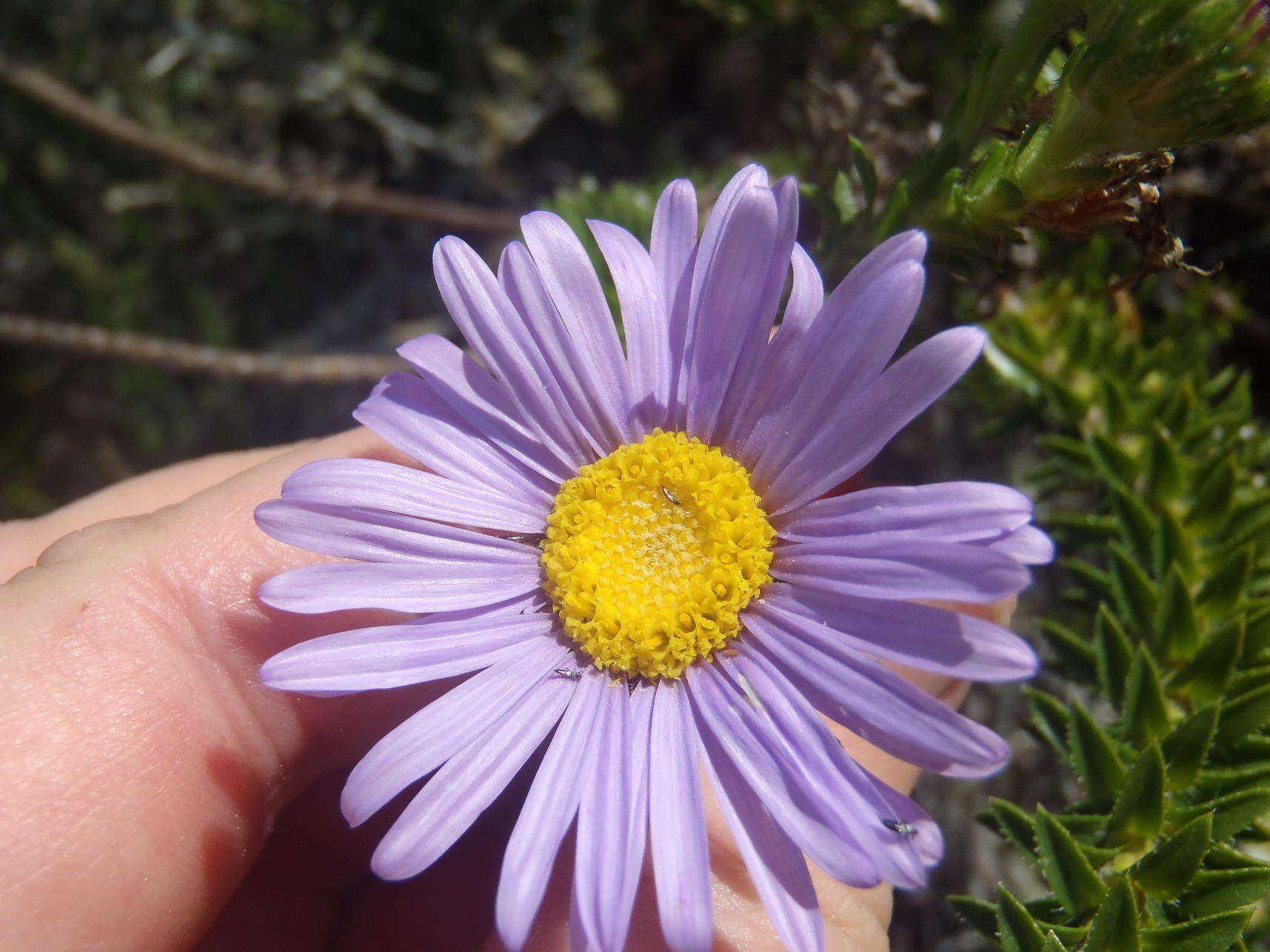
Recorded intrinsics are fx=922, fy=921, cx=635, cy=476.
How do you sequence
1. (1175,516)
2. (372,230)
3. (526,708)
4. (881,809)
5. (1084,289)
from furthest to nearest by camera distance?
(372,230), (1084,289), (1175,516), (526,708), (881,809)

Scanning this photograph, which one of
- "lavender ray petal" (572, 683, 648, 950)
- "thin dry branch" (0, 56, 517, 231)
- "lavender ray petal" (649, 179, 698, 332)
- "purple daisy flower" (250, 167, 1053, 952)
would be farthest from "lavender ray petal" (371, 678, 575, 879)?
"thin dry branch" (0, 56, 517, 231)

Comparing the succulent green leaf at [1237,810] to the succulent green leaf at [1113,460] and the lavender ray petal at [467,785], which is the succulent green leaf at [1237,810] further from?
the lavender ray petal at [467,785]

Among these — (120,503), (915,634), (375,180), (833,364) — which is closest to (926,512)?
(915,634)

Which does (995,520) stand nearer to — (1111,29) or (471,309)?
(1111,29)

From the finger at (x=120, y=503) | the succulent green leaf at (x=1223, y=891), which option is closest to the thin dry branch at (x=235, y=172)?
the finger at (x=120, y=503)

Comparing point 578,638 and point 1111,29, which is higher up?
point 1111,29

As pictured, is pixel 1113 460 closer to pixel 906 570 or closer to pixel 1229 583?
pixel 1229 583

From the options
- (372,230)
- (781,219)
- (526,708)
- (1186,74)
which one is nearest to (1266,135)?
(1186,74)

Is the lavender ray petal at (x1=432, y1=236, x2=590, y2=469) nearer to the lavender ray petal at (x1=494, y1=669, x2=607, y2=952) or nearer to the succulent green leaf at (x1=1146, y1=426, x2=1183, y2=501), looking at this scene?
the lavender ray petal at (x1=494, y1=669, x2=607, y2=952)
